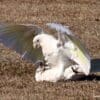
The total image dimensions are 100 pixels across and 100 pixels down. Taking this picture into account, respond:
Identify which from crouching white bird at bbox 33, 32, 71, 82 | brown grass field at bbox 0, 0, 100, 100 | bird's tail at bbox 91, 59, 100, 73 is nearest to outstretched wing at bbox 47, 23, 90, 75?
crouching white bird at bbox 33, 32, 71, 82

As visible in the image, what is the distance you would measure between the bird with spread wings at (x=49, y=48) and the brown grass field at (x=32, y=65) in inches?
4.9

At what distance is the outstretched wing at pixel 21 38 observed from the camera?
6.45m

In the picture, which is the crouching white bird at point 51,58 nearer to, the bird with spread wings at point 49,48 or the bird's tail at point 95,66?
the bird with spread wings at point 49,48

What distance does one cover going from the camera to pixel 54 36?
6.66 meters

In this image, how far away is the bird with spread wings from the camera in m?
A: 6.45

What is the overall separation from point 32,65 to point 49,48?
2.85 ft

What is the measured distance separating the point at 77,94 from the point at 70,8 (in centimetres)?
589

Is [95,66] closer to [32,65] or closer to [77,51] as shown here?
[32,65]

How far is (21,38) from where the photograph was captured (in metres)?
6.56

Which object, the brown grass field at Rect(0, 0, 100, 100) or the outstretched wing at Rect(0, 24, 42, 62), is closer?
the brown grass field at Rect(0, 0, 100, 100)

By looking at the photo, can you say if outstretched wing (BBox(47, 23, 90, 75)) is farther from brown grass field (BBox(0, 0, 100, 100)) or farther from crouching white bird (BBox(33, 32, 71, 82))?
brown grass field (BBox(0, 0, 100, 100))

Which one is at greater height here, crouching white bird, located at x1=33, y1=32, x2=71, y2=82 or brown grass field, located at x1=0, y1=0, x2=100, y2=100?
crouching white bird, located at x1=33, y1=32, x2=71, y2=82

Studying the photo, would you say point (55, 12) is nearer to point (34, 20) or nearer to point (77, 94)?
point (34, 20)

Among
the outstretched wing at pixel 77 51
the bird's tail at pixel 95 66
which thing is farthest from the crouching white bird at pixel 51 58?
the bird's tail at pixel 95 66
